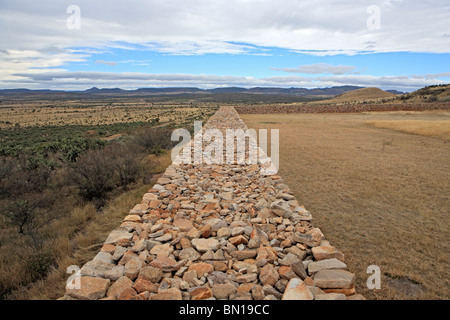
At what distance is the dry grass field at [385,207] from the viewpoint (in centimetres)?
362

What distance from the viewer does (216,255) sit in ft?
11.2

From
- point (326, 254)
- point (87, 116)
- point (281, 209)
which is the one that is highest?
point (87, 116)

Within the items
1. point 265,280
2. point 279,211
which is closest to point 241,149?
point 279,211

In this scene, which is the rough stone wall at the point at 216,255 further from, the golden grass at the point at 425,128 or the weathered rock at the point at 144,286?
the golden grass at the point at 425,128

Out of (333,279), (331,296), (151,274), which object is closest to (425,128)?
(333,279)

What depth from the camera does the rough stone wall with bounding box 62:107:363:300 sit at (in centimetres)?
278

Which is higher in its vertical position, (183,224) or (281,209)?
(281,209)

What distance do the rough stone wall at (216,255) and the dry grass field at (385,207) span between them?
731 mm

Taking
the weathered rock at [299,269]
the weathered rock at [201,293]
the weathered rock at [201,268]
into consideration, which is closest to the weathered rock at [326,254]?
the weathered rock at [299,269]

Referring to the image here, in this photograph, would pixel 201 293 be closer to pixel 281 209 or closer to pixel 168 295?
pixel 168 295

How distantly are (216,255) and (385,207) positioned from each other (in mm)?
4227

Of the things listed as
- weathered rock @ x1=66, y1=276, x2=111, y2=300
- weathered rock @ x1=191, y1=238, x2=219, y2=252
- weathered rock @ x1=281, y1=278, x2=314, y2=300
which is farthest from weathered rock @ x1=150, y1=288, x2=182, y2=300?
weathered rock @ x1=281, y1=278, x2=314, y2=300

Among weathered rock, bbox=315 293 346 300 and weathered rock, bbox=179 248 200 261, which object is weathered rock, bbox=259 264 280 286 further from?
weathered rock, bbox=179 248 200 261
